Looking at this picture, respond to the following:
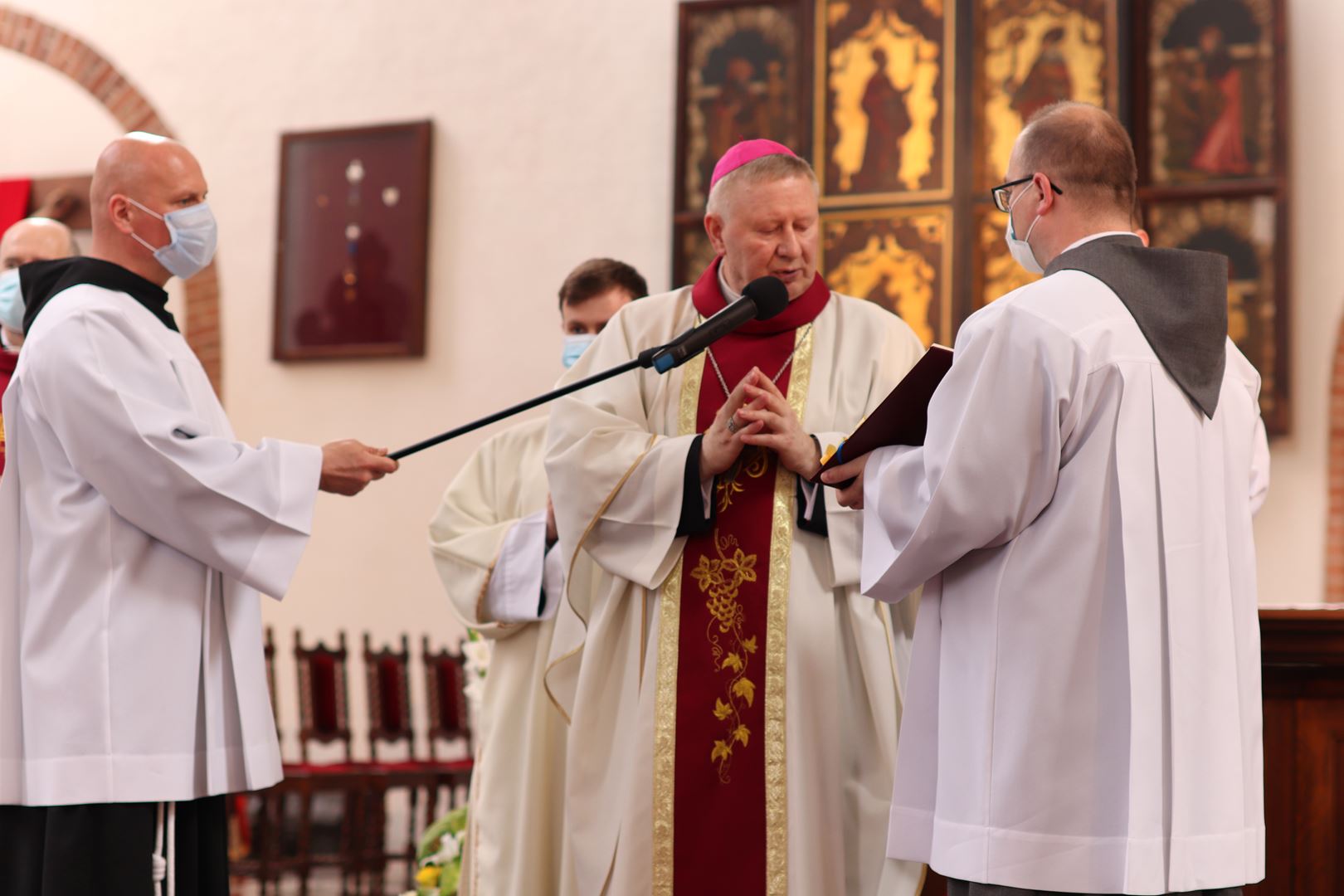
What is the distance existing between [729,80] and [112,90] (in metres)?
3.54

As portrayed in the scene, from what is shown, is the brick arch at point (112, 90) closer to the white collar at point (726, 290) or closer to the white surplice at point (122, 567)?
the white surplice at point (122, 567)

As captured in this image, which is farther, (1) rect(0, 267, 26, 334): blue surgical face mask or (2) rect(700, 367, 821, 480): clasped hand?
→ (1) rect(0, 267, 26, 334): blue surgical face mask

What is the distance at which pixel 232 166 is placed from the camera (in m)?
7.70

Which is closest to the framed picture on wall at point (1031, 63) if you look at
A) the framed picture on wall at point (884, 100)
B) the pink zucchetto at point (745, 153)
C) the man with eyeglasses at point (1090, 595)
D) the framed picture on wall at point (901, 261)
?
the framed picture on wall at point (884, 100)

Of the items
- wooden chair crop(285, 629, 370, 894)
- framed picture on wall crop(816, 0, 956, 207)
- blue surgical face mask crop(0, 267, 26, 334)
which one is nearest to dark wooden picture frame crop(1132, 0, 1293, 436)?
framed picture on wall crop(816, 0, 956, 207)

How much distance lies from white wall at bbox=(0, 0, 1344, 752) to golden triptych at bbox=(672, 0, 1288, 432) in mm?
1076

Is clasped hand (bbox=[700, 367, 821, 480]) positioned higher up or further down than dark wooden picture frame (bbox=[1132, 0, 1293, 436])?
further down

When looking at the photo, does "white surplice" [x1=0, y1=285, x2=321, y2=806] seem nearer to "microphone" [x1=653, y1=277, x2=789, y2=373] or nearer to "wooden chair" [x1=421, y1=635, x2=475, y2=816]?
"microphone" [x1=653, y1=277, x2=789, y2=373]

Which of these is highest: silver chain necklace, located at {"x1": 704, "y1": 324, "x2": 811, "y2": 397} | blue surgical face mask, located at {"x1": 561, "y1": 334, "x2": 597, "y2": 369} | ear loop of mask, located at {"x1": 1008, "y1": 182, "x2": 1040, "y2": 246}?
ear loop of mask, located at {"x1": 1008, "y1": 182, "x2": 1040, "y2": 246}

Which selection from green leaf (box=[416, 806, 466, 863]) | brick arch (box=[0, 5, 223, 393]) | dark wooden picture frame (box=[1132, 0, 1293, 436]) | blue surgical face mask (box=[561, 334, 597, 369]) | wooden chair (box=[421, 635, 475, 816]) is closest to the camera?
blue surgical face mask (box=[561, 334, 597, 369])

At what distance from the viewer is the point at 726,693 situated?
3178 mm

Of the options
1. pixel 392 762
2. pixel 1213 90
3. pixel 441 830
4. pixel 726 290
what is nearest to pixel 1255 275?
pixel 1213 90

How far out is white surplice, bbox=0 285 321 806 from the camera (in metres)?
2.93

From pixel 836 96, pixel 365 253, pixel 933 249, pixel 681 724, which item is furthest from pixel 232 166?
pixel 681 724
